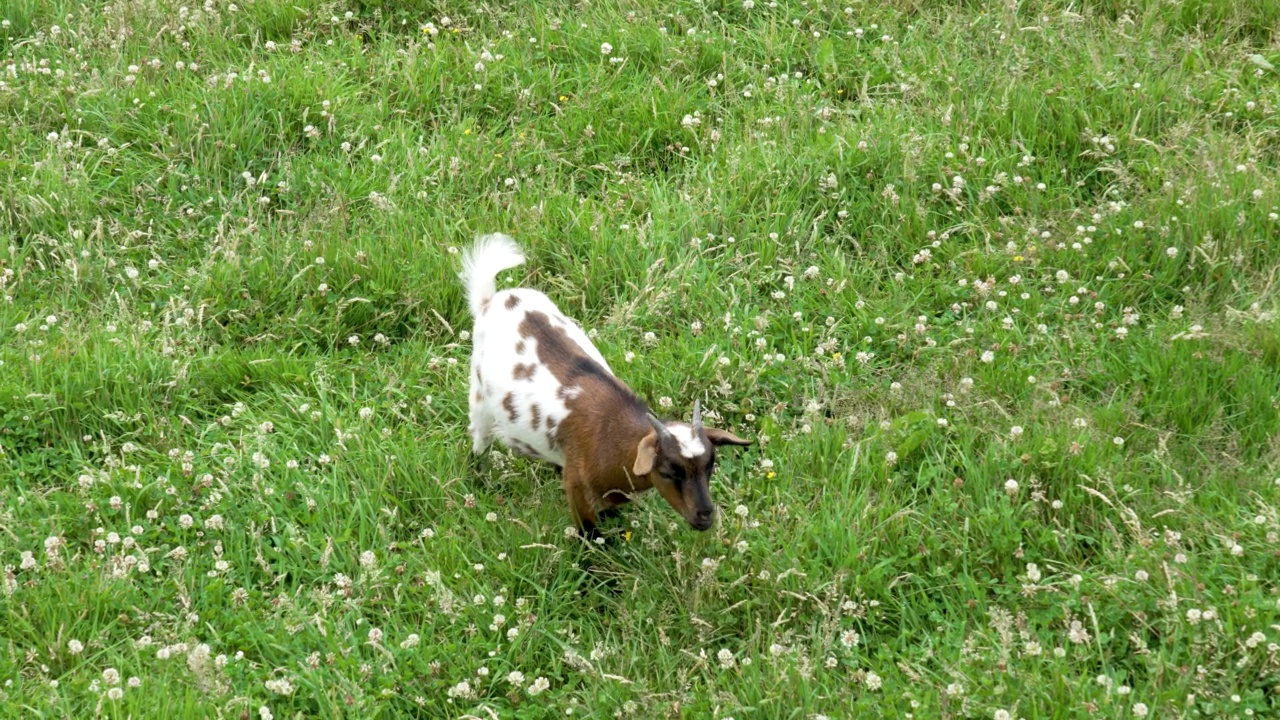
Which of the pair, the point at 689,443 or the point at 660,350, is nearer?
the point at 689,443

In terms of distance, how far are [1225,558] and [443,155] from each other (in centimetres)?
460

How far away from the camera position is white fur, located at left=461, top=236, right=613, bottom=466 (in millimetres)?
5672

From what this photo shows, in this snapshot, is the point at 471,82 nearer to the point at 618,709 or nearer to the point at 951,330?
the point at 951,330

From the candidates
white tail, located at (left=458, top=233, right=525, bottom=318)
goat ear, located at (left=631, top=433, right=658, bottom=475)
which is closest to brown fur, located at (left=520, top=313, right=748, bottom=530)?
goat ear, located at (left=631, top=433, right=658, bottom=475)

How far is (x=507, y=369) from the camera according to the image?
576 centimetres

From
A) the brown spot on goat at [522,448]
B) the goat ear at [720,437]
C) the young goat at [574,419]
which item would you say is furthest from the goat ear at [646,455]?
the brown spot on goat at [522,448]

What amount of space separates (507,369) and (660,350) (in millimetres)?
889

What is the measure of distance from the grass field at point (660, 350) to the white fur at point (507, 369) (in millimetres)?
218

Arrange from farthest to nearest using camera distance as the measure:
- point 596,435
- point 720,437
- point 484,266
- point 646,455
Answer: point 484,266
point 596,435
point 720,437
point 646,455

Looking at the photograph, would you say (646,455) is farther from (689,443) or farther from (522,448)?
(522,448)

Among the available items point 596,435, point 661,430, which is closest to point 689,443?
point 661,430

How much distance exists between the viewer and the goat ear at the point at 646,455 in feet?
16.3

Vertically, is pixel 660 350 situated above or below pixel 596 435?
below

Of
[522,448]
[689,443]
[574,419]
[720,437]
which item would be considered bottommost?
[522,448]
